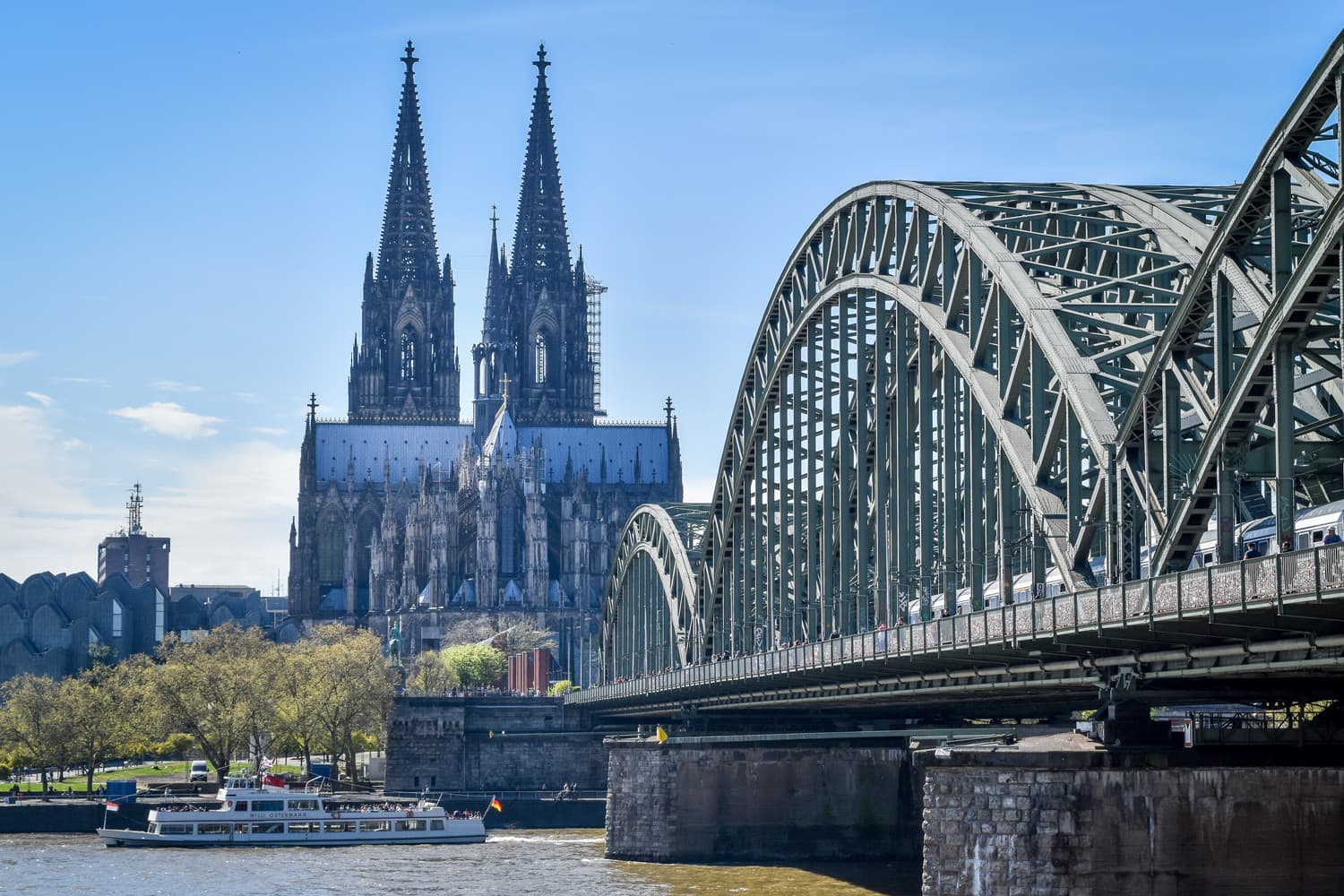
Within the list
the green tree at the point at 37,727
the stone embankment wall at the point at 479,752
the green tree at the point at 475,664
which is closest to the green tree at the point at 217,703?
the green tree at the point at 37,727

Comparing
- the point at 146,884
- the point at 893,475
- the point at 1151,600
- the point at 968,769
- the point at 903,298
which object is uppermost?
the point at 903,298

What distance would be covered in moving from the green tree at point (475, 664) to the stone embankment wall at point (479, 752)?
1594 inches

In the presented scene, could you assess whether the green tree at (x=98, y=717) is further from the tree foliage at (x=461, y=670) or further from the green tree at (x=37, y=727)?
the tree foliage at (x=461, y=670)

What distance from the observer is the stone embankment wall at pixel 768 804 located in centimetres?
8300

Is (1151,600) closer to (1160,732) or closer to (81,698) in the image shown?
(1160,732)

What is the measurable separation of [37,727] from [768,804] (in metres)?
65.0

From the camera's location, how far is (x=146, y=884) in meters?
81.4

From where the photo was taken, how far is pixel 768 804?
85.0 m

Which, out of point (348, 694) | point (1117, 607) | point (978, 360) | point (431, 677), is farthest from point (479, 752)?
point (1117, 607)

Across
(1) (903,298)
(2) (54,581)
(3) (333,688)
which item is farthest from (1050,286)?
(2) (54,581)

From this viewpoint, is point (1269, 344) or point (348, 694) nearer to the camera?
point (1269, 344)

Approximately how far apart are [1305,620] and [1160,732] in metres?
7.77

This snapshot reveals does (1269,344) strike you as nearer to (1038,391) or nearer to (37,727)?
(1038,391)

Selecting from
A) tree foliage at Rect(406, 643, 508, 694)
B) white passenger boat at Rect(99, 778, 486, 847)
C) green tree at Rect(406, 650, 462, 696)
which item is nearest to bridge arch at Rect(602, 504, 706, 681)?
white passenger boat at Rect(99, 778, 486, 847)
